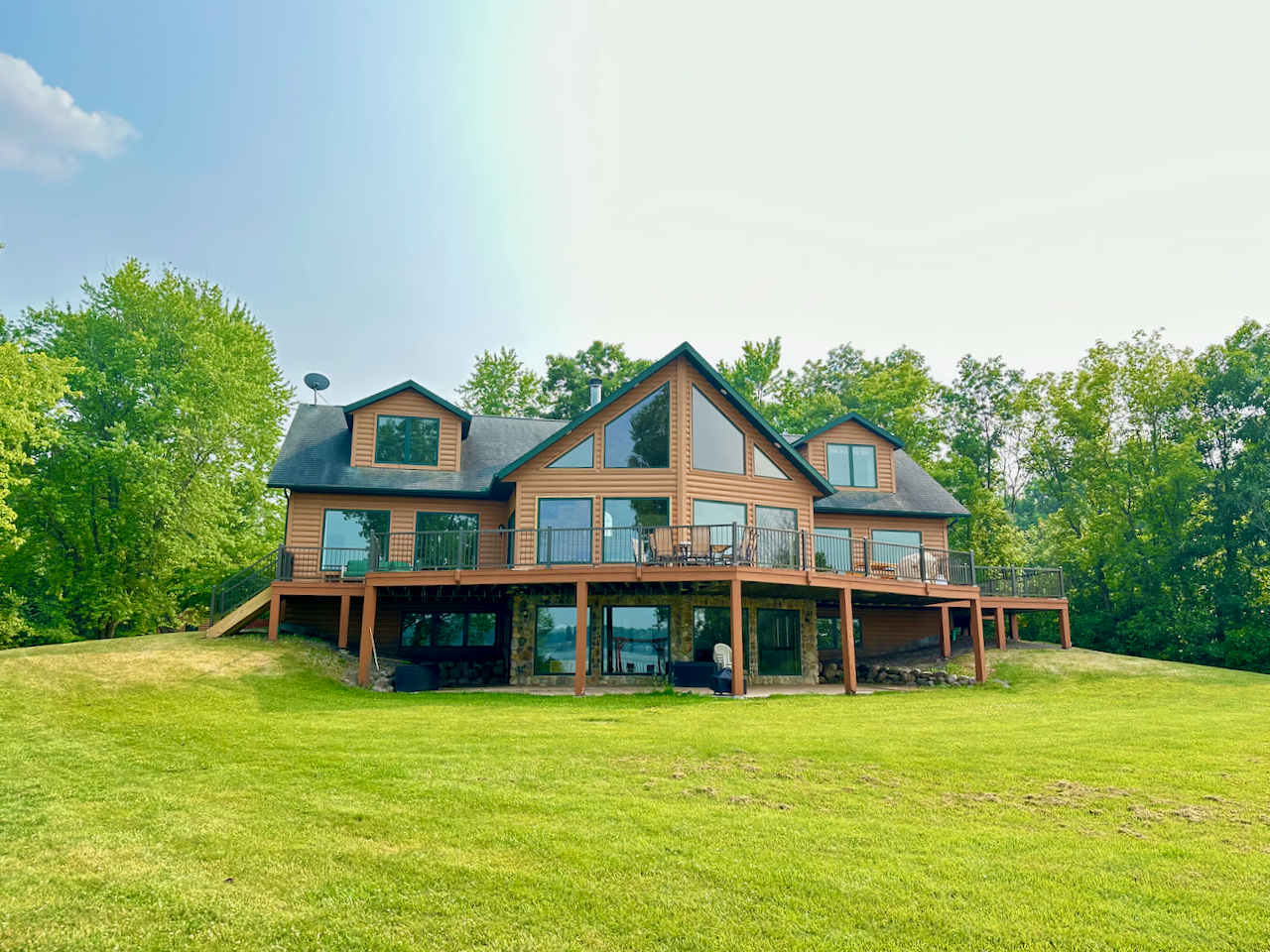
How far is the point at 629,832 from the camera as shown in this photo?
5.79 m

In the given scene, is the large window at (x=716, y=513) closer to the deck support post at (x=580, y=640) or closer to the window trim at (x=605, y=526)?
the window trim at (x=605, y=526)

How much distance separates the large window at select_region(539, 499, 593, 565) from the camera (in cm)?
1811

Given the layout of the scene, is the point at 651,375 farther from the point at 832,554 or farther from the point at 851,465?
the point at 851,465

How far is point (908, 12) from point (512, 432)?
592 inches

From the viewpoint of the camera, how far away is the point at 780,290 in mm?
27250

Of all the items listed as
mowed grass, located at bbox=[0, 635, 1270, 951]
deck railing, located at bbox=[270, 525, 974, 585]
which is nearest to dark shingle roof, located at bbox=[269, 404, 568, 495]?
deck railing, located at bbox=[270, 525, 974, 585]

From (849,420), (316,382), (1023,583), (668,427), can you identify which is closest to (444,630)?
(668,427)

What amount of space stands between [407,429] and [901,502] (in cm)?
1462

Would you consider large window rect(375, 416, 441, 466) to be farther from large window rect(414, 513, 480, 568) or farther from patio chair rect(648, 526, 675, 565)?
patio chair rect(648, 526, 675, 565)

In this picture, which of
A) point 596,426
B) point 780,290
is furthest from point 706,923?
point 780,290

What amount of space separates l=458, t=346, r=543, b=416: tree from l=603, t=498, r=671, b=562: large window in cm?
2405

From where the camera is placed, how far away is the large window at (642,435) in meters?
18.5

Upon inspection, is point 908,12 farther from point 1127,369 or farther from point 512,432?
point 1127,369

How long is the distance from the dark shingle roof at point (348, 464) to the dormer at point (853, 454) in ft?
28.7
